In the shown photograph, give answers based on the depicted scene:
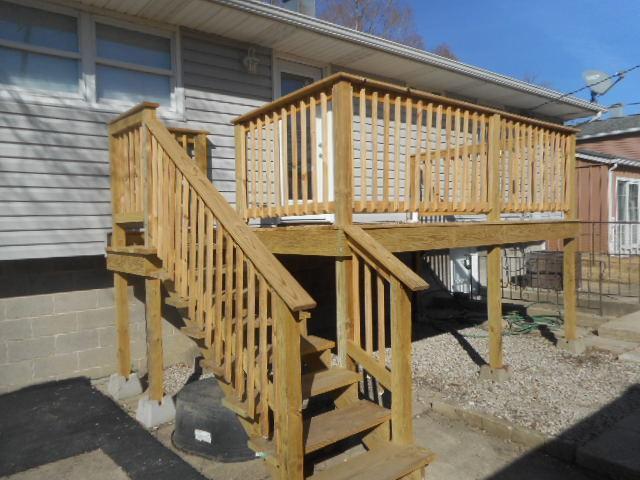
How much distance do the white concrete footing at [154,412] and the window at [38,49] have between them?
125 inches

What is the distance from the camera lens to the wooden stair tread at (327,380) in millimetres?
3330

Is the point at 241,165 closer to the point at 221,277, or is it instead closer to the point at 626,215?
the point at 221,277

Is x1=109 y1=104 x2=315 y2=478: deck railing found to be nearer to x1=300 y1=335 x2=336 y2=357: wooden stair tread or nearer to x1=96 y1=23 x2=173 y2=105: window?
x1=300 y1=335 x2=336 y2=357: wooden stair tread

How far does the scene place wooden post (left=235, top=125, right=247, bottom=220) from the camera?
16.9ft

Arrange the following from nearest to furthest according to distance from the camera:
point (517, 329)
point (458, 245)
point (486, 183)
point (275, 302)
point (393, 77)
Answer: point (275, 302) < point (458, 245) < point (486, 183) < point (517, 329) < point (393, 77)

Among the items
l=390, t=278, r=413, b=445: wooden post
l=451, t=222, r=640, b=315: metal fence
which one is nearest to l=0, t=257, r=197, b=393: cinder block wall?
l=390, t=278, r=413, b=445: wooden post

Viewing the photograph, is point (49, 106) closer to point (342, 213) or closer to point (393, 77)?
point (342, 213)

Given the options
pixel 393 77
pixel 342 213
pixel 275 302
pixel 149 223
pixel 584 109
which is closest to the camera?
pixel 275 302

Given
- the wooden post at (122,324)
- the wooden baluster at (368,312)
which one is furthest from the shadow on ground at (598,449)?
the wooden post at (122,324)

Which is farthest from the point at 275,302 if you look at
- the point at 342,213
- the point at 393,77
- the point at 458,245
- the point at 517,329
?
the point at 393,77

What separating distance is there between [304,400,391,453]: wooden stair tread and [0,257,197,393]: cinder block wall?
3.07 meters

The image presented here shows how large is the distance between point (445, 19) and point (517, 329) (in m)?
22.8

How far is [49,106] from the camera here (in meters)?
4.84

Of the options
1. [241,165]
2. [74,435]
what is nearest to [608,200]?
[241,165]
